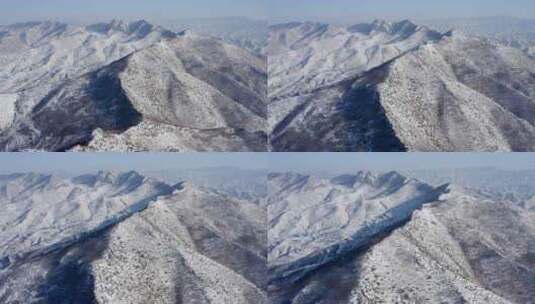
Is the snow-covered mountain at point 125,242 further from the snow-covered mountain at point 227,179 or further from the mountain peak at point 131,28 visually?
the mountain peak at point 131,28

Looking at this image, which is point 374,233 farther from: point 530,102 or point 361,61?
point 361,61

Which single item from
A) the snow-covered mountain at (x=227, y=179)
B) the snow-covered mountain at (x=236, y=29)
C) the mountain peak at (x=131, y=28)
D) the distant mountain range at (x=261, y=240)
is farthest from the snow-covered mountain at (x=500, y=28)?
the snow-covered mountain at (x=227, y=179)

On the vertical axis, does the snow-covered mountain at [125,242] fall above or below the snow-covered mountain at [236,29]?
below

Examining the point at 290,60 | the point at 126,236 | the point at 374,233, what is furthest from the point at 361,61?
the point at 126,236

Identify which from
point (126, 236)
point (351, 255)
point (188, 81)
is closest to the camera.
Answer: point (351, 255)

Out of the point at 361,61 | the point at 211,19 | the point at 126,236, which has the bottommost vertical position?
the point at 126,236

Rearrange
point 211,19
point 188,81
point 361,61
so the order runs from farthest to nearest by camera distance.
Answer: point 361,61 < point 188,81 < point 211,19
